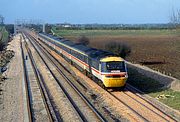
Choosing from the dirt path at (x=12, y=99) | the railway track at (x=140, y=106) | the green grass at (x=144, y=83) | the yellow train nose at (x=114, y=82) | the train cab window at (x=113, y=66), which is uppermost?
the train cab window at (x=113, y=66)

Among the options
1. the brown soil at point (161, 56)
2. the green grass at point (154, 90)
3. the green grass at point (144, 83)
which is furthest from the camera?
the brown soil at point (161, 56)

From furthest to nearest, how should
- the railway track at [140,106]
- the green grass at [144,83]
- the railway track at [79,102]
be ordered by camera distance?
1. the green grass at [144,83]
2. the railway track at [79,102]
3. the railway track at [140,106]

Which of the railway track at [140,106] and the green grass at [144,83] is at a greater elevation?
the railway track at [140,106]

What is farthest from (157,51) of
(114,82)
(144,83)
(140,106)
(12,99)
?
(140,106)

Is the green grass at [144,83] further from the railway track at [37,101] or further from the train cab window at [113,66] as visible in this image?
the railway track at [37,101]

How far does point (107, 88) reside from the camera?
25.4 meters

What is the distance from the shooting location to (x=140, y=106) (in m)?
20.6

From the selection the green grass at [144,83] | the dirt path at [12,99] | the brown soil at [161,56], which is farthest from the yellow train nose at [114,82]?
the brown soil at [161,56]

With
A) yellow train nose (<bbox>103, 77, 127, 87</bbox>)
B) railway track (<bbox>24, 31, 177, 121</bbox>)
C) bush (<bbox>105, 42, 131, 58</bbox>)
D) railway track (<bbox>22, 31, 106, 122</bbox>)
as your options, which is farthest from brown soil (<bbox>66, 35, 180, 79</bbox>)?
railway track (<bbox>24, 31, 177, 121</bbox>)

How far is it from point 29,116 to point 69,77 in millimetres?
14318

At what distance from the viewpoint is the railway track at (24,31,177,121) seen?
1817 centimetres

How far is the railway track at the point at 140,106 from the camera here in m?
18.2

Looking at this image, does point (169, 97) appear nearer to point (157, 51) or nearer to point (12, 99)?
point (12, 99)

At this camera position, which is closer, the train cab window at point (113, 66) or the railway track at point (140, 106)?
the railway track at point (140, 106)
